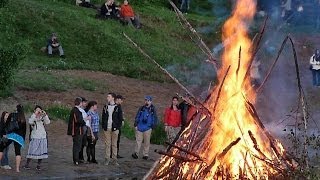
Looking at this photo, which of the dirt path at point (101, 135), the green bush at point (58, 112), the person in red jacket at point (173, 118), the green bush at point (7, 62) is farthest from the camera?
the green bush at point (58, 112)

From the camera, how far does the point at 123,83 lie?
28250 millimetres

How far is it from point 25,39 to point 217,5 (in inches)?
584

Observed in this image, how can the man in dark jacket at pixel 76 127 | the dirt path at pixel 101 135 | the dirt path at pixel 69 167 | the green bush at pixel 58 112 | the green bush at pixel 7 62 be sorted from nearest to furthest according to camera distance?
1. the dirt path at pixel 69 167
2. the dirt path at pixel 101 135
3. the man in dark jacket at pixel 76 127
4. the green bush at pixel 7 62
5. the green bush at pixel 58 112

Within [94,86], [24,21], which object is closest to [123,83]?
[94,86]

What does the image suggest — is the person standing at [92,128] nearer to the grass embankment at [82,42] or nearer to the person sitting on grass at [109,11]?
the grass embankment at [82,42]

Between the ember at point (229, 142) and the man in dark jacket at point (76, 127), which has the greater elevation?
the ember at point (229, 142)

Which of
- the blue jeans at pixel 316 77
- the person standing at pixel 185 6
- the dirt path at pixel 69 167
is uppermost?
the person standing at pixel 185 6

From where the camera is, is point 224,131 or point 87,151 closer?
point 224,131

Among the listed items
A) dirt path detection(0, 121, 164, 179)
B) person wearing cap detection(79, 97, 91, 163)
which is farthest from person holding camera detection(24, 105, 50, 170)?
person wearing cap detection(79, 97, 91, 163)

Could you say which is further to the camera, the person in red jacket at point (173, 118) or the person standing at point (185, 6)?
the person standing at point (185, 6)

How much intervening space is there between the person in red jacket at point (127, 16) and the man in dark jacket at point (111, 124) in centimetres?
1706

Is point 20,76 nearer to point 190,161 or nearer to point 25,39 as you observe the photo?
point 25,39

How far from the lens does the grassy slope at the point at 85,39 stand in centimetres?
2986

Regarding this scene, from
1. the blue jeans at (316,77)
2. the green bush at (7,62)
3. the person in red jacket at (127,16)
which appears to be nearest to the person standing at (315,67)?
the blue jeans at (316,77)
